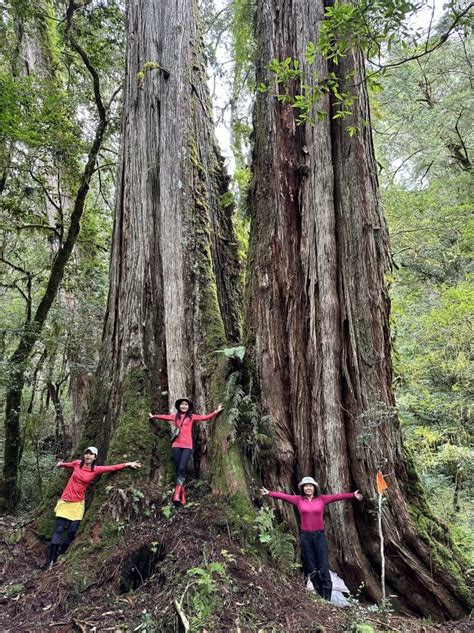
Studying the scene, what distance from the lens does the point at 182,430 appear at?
4316mm

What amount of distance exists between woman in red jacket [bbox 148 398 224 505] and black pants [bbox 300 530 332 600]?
120 centimetres

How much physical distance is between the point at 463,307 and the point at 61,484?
6.61m

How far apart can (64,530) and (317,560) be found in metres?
2.34

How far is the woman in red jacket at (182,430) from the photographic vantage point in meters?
4.21

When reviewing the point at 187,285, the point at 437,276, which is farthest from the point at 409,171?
the point at 187,285

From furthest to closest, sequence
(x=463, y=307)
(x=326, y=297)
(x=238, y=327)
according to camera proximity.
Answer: (x=463, y=307) → (x=238, y=327) → (x=326, y=297)

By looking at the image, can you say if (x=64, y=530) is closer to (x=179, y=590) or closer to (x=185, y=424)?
(x=185, y=424)

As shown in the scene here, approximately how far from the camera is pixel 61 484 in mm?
4570

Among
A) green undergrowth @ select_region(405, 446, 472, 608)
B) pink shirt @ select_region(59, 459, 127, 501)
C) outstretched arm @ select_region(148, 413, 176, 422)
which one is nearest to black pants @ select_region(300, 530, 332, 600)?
green undergrowth @ select_region(405, 446, 472, 608)

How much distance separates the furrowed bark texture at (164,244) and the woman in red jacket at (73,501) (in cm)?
24

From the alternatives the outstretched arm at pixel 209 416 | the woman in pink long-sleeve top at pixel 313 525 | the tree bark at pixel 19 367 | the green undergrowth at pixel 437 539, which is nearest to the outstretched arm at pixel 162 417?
the outstretched arm at pixel 209 416

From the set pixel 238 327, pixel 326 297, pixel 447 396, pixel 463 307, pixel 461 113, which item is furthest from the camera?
pixel 461 113

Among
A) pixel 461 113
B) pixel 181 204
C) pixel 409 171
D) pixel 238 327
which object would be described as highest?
pixel 409 171

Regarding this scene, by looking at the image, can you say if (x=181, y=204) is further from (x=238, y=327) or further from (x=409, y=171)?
(x=409, y=171)
